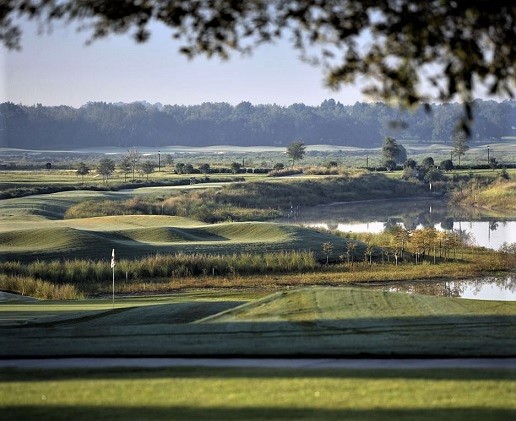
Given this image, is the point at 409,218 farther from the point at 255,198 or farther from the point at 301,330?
the point at 301,330

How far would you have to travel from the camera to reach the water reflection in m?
37.8

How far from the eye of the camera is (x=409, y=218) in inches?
2958

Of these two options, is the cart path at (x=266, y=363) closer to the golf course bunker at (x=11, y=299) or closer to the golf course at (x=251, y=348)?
the golf course at (x=251, y=348)

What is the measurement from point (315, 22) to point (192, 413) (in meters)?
4.98

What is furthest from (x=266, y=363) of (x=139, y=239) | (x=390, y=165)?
(x=390, y=165)

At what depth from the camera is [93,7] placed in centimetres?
1144

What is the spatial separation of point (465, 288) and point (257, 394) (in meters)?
28.4

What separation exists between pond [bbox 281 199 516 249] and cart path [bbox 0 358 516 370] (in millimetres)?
41108

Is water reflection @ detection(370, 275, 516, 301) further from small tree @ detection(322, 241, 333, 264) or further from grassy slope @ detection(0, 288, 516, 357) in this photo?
grassy slope @ detection(0, 288, 516, 357)

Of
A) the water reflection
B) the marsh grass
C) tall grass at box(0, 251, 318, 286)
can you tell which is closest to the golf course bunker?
the marsh grass

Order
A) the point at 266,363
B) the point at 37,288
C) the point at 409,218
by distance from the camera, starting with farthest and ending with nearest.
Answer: the point at 409,218, the point at 37,288, the point at 266,363

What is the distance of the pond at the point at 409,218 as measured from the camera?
2520 inches

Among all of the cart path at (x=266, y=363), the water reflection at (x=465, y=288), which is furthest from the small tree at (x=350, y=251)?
the cart path at (x=266, y=363)

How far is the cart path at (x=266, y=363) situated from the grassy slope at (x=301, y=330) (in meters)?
0.35
